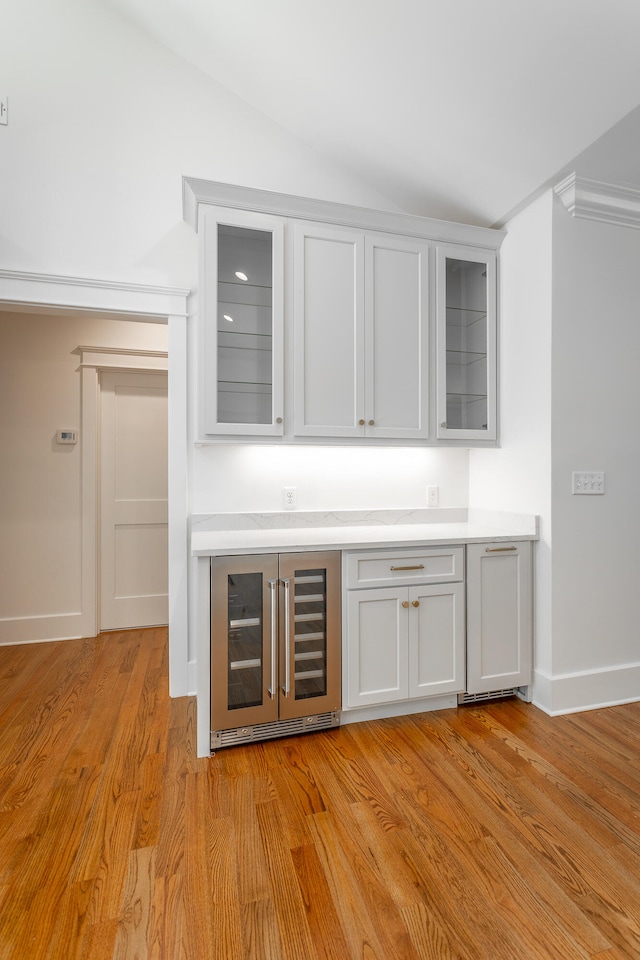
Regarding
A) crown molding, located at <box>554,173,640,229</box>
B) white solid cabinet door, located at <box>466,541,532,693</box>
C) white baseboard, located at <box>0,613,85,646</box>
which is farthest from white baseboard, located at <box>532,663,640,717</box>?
white baseboard, located at <box>0,613,85,646</box>

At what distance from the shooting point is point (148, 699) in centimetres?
264

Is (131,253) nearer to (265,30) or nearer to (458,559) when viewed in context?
(265,30)

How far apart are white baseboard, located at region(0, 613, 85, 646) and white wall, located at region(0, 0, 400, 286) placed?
2349 mm

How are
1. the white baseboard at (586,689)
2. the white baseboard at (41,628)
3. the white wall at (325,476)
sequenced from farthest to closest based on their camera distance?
the white baseboard at (41,628), the white wall at (325,476), the white baseboard at (586,689)

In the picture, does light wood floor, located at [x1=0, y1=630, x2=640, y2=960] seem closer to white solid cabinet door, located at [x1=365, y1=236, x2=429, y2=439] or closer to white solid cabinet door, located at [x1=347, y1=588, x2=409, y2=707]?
white solid cabinet door, located at [x1=347, y1=588, x2=409, y2=707]

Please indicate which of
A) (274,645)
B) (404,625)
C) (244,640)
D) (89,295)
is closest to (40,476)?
(89,295)

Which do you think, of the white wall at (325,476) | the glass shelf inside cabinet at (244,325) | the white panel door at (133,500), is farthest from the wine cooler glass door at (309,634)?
the white panel door at (133,500)

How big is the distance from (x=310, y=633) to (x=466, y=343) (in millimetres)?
1810

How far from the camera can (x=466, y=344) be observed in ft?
9.21

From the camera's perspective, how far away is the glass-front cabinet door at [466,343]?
2.75 metres

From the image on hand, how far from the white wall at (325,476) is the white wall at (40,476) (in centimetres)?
145

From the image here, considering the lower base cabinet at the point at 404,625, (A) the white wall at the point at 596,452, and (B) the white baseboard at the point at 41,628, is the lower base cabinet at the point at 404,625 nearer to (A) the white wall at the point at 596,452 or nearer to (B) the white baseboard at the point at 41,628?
(A) the white wall at the point at 596,452

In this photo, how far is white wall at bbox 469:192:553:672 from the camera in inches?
98.0

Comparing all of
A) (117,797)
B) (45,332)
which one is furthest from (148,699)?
(45,332)
